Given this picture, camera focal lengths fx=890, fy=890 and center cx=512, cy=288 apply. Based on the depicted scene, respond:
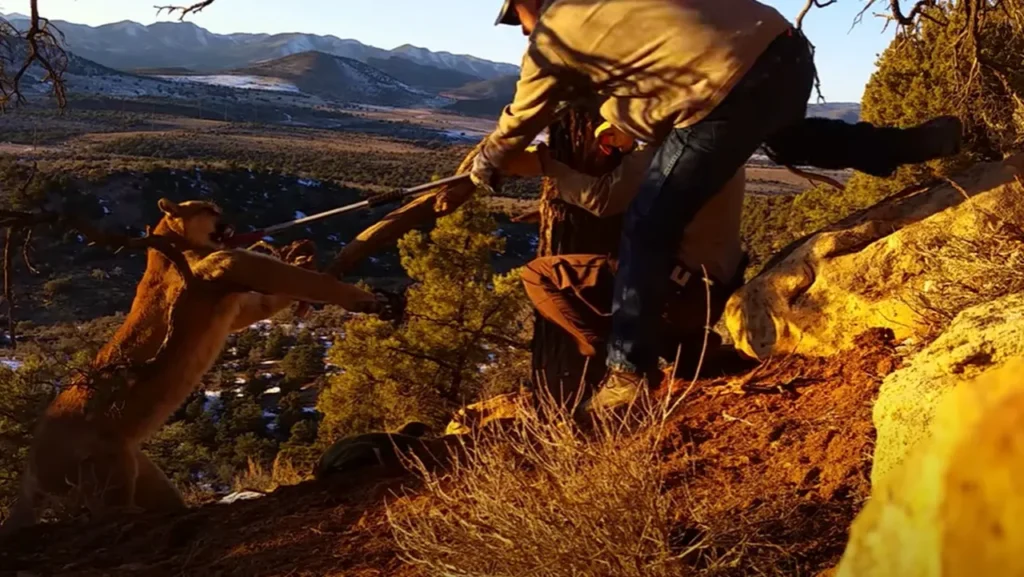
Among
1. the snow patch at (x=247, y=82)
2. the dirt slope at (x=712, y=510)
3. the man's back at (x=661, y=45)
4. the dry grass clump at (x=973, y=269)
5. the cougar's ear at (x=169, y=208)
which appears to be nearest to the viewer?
the dirt slope at (x=712, y=510)

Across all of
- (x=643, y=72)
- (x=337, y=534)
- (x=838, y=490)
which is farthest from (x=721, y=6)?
(x=337, y=534)

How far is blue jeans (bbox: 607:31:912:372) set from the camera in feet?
10.6

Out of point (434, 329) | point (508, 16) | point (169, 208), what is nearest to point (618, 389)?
point (508, 16)

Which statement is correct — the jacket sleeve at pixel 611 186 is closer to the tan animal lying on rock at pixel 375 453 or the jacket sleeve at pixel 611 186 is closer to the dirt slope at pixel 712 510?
the dirt slope at pixel 712 510

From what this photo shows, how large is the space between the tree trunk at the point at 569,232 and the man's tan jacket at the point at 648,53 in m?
1.13

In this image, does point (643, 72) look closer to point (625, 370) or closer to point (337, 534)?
point (625, 370)

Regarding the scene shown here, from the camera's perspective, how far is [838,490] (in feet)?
8.70

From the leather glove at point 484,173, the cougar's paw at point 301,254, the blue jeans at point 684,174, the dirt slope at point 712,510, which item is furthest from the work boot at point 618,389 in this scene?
the cougar's paw at point 301,254

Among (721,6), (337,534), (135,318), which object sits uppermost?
(721,6)

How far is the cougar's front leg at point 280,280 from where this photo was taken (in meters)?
4.22

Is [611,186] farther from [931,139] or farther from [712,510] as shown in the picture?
[712,510]

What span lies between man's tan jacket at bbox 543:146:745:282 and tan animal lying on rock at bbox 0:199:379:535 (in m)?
1.13

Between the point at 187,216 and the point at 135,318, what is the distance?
605 millimetres

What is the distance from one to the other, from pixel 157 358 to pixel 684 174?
9.01 feet
